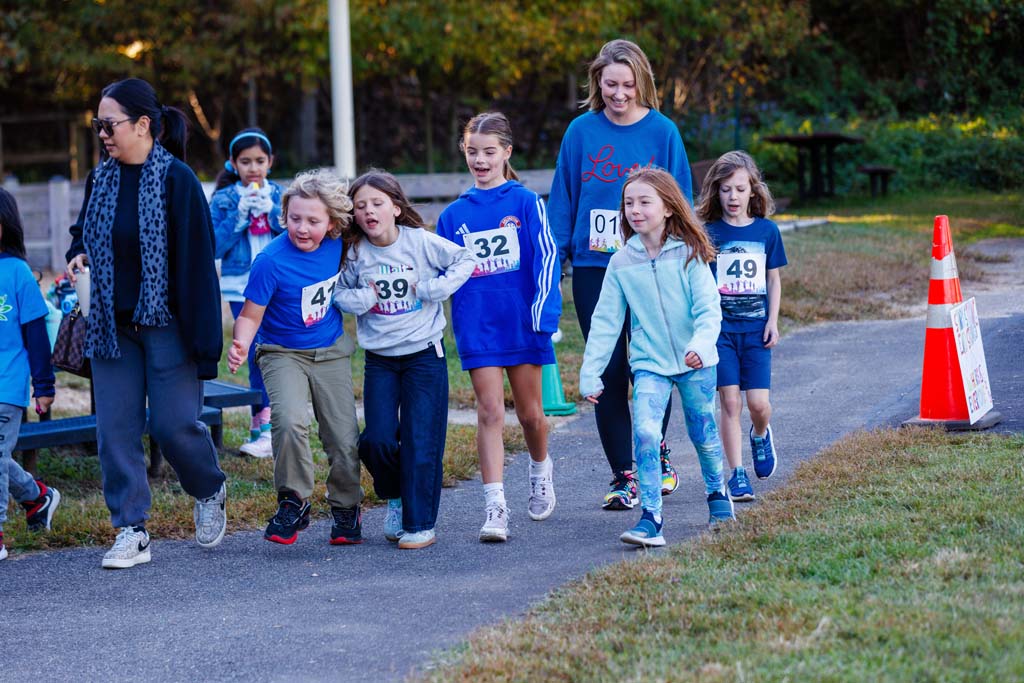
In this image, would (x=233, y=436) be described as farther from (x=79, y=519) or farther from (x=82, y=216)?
(x=82, y=216)

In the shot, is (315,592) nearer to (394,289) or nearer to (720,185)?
(394,289)

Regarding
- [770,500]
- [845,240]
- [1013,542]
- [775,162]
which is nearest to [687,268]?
[770,500]

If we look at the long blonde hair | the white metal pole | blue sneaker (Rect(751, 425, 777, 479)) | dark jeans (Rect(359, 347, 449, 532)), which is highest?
the white metal pole

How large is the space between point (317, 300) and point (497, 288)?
75cm

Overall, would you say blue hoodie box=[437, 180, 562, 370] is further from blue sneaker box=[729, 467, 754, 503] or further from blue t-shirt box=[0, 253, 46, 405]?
blue t-shirt box=[0, 253, 46, 405]

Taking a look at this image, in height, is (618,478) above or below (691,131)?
below

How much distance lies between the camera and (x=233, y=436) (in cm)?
805

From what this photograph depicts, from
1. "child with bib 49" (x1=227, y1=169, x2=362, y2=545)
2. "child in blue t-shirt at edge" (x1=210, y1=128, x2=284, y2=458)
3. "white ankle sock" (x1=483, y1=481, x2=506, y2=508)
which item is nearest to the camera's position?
"child with bib 49" (x1=227, y1=169, x2=362, y2=545)

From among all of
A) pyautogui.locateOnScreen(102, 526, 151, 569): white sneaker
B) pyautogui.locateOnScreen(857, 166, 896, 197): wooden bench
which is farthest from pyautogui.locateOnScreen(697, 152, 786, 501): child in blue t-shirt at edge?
pyautogui.locateOnScreen(857, 166, 896, 197): wooden bench

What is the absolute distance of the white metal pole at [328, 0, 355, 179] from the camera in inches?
512

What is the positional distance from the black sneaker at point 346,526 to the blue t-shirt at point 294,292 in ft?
2.38

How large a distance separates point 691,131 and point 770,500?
20998mm

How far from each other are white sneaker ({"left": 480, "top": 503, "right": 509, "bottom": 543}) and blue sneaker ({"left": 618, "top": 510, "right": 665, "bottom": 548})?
0.56 meters

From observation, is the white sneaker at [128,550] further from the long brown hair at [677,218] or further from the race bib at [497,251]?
the long brown hair at [677,218]
